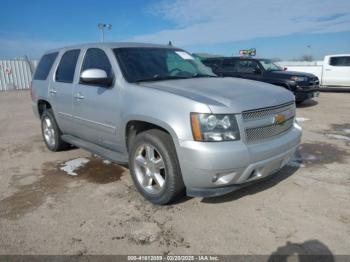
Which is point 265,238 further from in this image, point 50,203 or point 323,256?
point 50,203

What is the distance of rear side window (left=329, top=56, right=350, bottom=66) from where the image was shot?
48.3ft

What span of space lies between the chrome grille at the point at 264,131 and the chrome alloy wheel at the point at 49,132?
380 centimetres

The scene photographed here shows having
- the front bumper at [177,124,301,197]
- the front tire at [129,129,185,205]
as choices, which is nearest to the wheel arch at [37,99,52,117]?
the front tire at [129,129,185,205]

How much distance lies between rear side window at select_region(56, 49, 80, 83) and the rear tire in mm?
800

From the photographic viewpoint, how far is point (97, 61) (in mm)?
4070

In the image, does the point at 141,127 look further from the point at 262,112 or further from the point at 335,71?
the point at 335,71

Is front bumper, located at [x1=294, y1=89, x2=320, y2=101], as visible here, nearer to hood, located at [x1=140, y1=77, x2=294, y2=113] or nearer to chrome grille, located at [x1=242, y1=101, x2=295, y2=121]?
hood, located at [x1=140, y1=77, x2=294, y2=113]

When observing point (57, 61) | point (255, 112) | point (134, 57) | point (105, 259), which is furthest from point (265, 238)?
point (57, 61)

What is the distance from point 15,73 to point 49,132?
18238 mm

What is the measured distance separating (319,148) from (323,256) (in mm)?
3397

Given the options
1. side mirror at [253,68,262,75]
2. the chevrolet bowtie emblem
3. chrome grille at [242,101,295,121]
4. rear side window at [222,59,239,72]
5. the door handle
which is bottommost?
the chevrolet bowtie emblem

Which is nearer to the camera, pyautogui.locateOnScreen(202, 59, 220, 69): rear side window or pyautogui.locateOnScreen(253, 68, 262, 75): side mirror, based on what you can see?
pyautogui.locateOnScreen(253, 68, 262, 75): side mirror

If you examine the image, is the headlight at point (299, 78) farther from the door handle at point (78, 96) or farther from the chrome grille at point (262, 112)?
the door handle at point (78, 96)

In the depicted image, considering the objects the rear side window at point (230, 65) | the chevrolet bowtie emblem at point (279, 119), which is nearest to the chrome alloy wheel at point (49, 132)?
the chevrolet bowtie emblem at point (279, 119)
